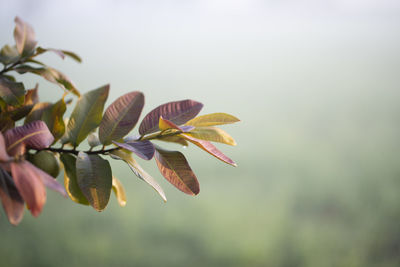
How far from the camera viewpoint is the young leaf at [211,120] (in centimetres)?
34

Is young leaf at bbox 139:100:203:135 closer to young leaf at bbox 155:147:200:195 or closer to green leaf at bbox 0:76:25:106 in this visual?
young leaf at bbox 155:147:200:195

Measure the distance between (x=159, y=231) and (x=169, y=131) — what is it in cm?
138

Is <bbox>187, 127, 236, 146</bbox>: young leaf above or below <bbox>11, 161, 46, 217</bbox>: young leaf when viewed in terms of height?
above

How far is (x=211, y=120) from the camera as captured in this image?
0.35 metres

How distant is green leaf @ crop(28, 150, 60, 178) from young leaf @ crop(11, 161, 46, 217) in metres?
0.09

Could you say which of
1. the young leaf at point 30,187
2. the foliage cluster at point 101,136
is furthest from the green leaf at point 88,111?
the young leaf at point 30,187

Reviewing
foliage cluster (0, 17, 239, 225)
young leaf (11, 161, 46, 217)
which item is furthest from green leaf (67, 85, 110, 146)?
young leaf (11, 161, 46, 217)

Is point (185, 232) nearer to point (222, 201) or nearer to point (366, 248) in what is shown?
point (222, 201)

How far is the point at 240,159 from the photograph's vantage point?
183 cm

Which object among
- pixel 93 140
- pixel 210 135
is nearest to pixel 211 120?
pixel 210 135

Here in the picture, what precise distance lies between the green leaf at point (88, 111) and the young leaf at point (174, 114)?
4 cm

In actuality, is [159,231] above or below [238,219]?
below

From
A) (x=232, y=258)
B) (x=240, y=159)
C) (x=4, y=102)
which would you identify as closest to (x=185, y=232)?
(x=232, y=258)

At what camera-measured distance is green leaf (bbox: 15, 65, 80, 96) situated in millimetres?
414
